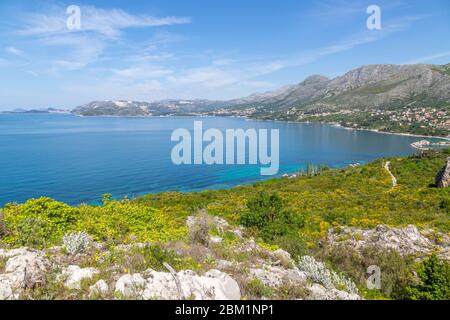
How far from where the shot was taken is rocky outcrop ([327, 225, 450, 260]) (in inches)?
545

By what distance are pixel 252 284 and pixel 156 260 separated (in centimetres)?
231

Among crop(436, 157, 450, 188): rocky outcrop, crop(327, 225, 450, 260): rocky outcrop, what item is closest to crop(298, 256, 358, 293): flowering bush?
crop(327, 225, 450, 260): rocky outcrop

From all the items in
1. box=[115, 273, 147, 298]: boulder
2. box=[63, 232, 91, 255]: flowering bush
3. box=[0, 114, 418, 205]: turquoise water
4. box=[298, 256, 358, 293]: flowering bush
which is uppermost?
box=[115, 273, 147, 298]: boulder

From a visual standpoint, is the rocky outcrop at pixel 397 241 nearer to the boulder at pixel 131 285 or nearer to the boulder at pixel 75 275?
the boulder at pixel 131 285

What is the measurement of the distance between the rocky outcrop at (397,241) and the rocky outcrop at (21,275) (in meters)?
13.5

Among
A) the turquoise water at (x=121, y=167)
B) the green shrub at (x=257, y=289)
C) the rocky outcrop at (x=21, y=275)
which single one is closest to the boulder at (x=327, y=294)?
the green shrub at (x=257, y=289)

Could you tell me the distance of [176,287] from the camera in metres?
5.73

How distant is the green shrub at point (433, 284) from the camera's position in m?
8.22

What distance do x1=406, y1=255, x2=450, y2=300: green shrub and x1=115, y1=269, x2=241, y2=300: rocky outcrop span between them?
6171 millimetres

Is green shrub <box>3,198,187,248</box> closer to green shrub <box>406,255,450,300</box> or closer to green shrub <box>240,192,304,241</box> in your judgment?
green shrub <box>240,192,304,241</box>

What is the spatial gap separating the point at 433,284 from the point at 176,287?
7.70 metres

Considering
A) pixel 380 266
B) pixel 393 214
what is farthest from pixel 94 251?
pixel 393 214

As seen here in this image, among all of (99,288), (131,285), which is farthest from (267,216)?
(99,288)
